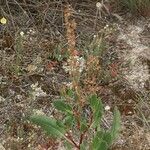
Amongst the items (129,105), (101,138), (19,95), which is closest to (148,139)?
(129,105)

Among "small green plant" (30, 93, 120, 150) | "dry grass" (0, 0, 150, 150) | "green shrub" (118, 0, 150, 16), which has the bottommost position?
"small green plant" (30, 93, 120, 150)

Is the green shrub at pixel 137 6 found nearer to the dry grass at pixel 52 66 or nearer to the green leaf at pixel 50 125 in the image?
the dry grass at pixel 52 66

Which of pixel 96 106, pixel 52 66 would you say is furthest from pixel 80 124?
pixel 52 66

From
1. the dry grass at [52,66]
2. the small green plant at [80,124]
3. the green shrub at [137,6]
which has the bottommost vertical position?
the small green plant at [80,124]

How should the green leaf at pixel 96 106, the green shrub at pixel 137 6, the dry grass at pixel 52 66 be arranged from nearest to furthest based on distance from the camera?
the green leaf at pixel 96 106, the dry grass at pixel 52 66, the green shrub at pixel 137 6

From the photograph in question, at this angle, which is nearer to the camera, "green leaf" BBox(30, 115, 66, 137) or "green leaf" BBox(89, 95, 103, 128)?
"green leaf" BBox(89, 95, 103, 128)

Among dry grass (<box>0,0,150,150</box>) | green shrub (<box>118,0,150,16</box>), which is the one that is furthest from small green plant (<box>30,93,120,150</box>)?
green shrub (<box>118,0,150,16</box>)

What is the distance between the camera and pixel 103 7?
12.6 feet

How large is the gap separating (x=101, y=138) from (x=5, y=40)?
134 centimetres

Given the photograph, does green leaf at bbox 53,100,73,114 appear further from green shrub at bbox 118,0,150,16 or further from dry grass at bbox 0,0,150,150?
green shrub at bbox 118,0,150,16

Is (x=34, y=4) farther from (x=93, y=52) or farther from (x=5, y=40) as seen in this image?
(x=93, y=52)

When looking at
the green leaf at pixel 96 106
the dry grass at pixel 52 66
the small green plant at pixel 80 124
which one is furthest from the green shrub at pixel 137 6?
the green leaf at pixel 96 106

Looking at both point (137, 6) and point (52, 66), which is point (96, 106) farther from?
point (137, 6)

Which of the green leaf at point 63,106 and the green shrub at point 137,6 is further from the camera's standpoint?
the green shrub at point 137,6
